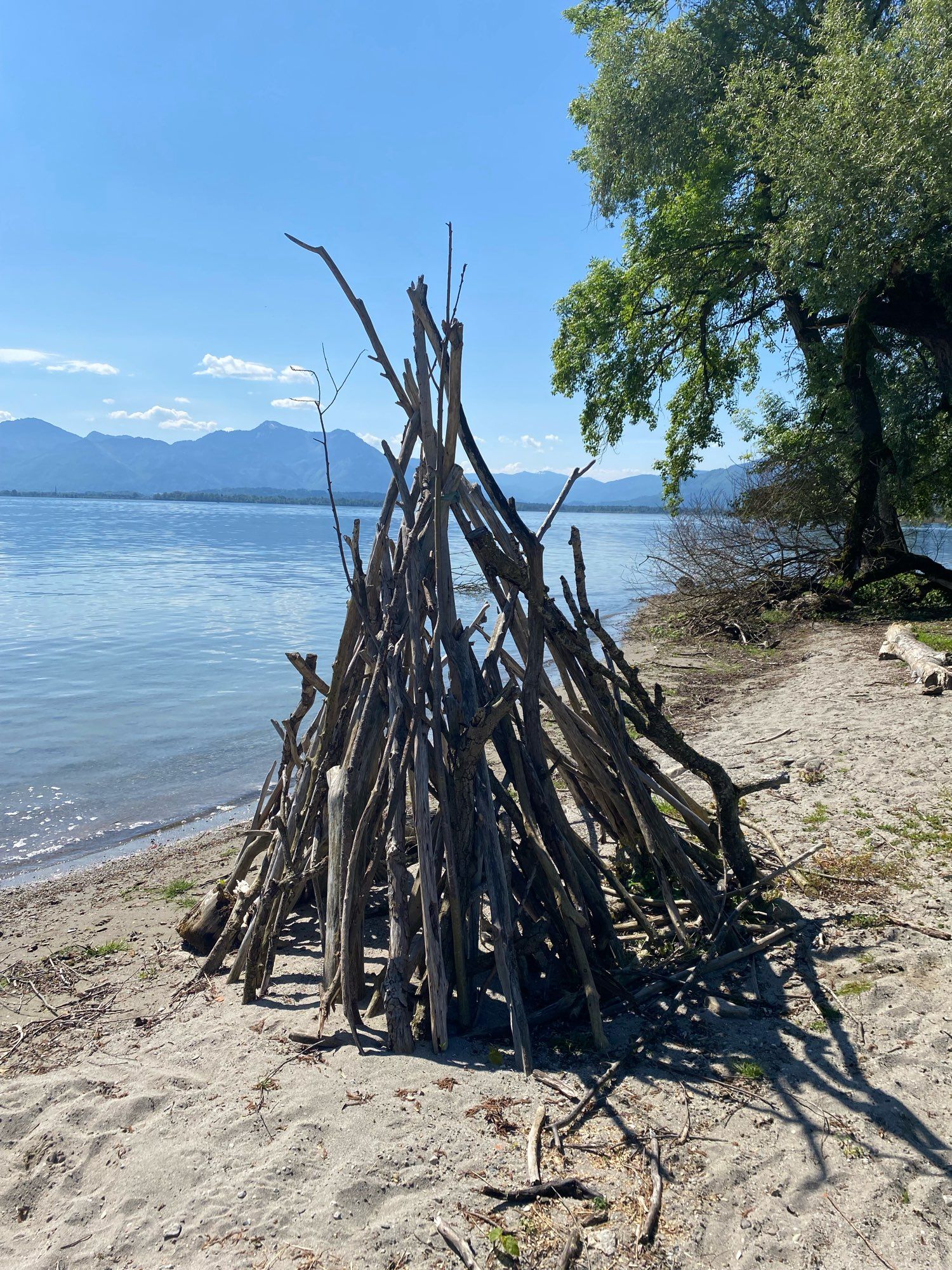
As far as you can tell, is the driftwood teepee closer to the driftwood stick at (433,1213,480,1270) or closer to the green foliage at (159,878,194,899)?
the driftwood stick at (433,1213,480,1270)

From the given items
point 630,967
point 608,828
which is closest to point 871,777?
point 608,828

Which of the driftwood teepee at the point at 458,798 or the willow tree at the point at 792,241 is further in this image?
the willow tree at the point at 792,241

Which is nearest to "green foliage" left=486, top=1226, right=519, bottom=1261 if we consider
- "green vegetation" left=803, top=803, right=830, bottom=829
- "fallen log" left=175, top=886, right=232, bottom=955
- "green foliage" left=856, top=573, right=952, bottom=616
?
"fallen log" left=175, top=886, right=232, bottom=955

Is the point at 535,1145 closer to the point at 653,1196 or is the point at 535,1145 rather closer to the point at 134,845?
the point at 653,1196

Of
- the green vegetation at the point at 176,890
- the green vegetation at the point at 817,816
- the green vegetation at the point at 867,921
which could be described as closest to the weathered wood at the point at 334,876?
the green vegetation at the point at 867,921

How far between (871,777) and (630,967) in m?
3.58

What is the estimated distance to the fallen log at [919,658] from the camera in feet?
29.5

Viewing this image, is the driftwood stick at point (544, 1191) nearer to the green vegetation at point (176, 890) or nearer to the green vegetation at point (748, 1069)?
the green vegetation at point (748, 1069)

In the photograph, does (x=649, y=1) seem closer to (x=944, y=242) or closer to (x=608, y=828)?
(x=944, y=242)

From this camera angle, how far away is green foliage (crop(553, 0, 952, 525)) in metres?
11.0

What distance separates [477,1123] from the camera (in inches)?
112

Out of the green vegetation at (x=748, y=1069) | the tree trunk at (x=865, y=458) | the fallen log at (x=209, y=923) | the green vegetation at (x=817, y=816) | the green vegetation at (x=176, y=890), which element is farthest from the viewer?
the tree trunk at (x=865, y=458)

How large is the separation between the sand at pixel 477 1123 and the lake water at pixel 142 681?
405 centimetres

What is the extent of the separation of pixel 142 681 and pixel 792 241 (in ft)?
42.3
